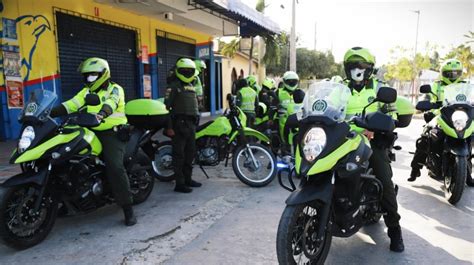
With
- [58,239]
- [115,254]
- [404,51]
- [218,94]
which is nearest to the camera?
[115,254]

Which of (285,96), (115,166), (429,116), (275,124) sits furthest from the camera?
(275,124)

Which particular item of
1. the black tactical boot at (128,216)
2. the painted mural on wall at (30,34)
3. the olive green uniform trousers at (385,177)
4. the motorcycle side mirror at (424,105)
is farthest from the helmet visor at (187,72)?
the painted mural on wall at (30,34)

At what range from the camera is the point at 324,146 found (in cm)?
273

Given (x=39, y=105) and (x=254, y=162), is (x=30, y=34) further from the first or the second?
(x=254, y=162)

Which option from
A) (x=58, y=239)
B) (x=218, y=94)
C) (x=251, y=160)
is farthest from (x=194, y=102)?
(x=218, y=94)

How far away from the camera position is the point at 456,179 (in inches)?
183

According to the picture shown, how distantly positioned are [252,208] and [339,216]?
1.92m

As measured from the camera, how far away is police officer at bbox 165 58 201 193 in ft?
17.7

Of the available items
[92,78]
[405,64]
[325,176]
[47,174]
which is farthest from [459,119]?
[405,64]

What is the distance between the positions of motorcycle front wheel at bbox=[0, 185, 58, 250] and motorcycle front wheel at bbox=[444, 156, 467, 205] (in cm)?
449

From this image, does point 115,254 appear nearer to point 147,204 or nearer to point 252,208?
point 147,204

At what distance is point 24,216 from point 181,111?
8.05 ft

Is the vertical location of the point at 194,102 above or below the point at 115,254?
above

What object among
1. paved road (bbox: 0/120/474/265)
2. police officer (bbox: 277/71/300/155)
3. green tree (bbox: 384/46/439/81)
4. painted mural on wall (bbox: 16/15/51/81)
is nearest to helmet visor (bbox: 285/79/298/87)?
police officer (bbox: 277/71/300/155)
